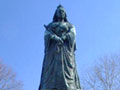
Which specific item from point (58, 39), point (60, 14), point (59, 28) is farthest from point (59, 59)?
point (60, 14)

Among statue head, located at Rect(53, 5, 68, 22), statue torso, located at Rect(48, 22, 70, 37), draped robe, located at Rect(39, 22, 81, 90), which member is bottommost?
draped robe, located at Rect(39, 22, 81, 90)

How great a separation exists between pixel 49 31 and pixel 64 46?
35.5 inches

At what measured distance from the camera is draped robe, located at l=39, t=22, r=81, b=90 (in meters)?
9.25

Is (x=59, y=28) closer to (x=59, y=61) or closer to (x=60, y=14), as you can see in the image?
(x=60, y=14)

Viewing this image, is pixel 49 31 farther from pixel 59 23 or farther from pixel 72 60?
pixel 72 60

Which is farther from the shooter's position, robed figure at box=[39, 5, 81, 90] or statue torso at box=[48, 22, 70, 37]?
statue torso at box=[48, 22, 70, 37]

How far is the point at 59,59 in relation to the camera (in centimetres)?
956

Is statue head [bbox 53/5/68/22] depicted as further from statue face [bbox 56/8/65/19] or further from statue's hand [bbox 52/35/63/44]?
statue's hand [bbox 52/35/63/44]

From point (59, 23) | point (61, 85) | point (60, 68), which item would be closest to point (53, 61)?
point (60, 68)

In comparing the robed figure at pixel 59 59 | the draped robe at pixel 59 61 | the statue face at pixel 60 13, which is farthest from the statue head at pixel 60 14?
the draped robe at pixel 59 61

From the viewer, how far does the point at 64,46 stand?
9852 millimetres

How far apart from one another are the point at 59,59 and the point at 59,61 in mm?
78

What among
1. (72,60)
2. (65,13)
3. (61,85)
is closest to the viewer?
(61,85)

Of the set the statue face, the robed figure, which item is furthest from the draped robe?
the statue face
